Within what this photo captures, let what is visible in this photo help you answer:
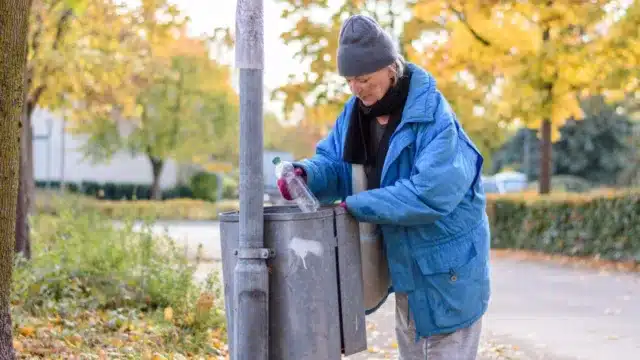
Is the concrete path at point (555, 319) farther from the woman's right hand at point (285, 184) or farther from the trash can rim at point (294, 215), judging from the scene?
the trash can rim at point (294, 215)

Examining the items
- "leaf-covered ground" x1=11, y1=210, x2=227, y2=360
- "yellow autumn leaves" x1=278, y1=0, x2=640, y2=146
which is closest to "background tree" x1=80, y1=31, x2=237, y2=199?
"yellow autumn leaves" x1=278, y1=0, x2=640, y2=146

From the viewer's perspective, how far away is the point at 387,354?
7195 mm

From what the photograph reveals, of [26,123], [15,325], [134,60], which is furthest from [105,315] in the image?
[134,60]

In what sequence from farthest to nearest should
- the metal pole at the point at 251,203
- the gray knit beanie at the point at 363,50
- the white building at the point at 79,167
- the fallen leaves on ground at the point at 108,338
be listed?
the white building at the point at 79,167 < the fallen leaves on ground at the point at 108,338 < the gray knit beanie at the point at 363,50 < the metal pole at the point at 251,203

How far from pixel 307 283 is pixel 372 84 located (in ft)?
2.74

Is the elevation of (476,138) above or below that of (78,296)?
above

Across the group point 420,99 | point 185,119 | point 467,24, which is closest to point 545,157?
point 467,24

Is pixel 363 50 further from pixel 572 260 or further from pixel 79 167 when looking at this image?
pixel 79 167

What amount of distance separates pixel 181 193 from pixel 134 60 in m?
31.7

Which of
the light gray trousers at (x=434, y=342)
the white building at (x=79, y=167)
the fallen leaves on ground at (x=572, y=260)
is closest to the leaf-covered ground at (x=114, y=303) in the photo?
the light gray trousers at (x=434, y=342)

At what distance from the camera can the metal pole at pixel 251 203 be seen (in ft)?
11.2

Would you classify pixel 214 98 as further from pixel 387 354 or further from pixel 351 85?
pixel 351 85

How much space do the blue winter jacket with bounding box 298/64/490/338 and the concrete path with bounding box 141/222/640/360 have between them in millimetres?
3427

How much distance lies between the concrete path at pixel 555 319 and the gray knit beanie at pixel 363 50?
382 cm
